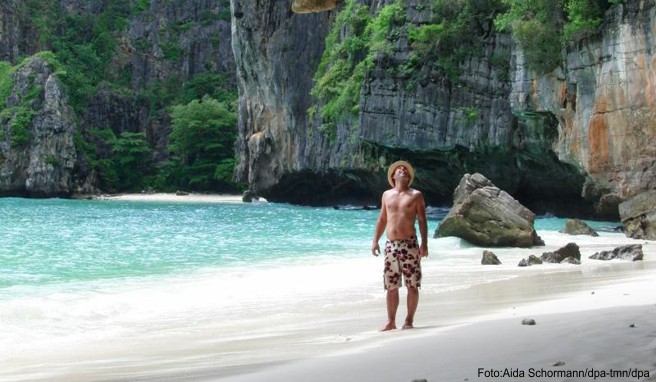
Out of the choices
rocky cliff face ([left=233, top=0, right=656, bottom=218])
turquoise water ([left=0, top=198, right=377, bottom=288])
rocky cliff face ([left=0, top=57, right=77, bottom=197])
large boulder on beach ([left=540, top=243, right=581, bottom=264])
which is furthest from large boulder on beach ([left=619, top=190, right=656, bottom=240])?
rocky cliff face ([left=0, top=57, right=77, bottom=197])

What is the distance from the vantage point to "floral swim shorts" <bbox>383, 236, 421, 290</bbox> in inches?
274

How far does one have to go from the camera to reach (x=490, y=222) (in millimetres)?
17672

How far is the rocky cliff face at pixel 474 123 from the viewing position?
22109mm

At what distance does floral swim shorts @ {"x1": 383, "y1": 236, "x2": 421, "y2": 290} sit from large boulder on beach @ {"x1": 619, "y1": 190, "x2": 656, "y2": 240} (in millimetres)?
12936

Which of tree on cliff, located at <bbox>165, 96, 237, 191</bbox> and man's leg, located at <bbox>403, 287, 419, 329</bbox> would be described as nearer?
man's leg, located at <bbox>403, 287, 419, 329</bbox>

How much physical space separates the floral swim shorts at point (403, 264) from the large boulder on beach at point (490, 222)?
1073 cm

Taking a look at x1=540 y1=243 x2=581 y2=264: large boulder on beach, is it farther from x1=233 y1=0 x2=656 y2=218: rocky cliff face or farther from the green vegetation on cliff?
the green vegetation on cliff

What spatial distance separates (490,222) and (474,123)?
15067 mm

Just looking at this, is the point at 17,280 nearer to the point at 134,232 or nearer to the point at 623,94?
the point at 134,232

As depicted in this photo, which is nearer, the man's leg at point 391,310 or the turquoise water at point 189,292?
the turquoise water at point 189,292

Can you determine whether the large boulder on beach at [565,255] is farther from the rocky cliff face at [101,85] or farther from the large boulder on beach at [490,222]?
the rocky cliff face at [101,85]

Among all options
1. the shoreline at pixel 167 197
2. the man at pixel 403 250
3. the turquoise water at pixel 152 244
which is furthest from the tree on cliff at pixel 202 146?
the man at pixel 403 250

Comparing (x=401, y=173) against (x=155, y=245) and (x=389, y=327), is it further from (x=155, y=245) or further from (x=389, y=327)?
(x=155, y=245)

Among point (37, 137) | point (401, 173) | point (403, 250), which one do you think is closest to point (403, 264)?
point (403, 250)
